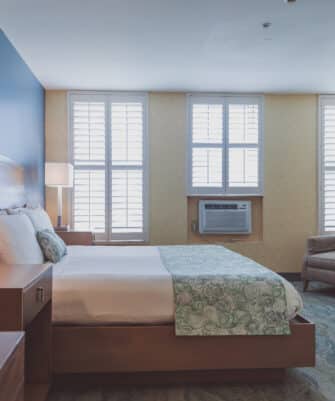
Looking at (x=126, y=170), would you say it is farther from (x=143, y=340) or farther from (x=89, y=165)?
(x=143, y=340)

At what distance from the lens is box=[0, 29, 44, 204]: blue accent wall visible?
3.11 m

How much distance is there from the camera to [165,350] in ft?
6.41

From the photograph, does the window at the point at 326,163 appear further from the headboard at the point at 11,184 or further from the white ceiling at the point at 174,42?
the headboard at the point at 11,184

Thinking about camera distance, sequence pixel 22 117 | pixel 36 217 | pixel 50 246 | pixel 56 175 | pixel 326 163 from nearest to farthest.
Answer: pixel 50 246 → pixel 36 217 → pixel 22 117 → pixel 56 175 → pixel 326 163

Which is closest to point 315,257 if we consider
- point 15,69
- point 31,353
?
point 31,353

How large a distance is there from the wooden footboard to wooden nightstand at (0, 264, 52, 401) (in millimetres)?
85

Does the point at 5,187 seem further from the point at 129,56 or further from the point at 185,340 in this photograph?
the point at 185,340

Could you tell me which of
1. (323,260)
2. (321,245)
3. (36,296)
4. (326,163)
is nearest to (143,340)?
(36,296)

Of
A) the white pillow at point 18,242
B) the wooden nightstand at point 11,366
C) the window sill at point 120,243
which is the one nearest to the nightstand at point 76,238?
the window sill at point 120,243

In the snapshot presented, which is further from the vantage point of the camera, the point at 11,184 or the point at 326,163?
the point at 326,163

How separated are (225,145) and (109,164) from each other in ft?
5.15

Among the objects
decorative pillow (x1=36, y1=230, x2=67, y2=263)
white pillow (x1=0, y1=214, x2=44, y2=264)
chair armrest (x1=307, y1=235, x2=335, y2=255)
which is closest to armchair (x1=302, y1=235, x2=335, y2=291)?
chair armrest (x1=307, y1=235, x2=335, y2=255)

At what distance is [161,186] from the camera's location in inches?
186

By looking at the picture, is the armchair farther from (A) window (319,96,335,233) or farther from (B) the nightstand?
(B) the nightstand
